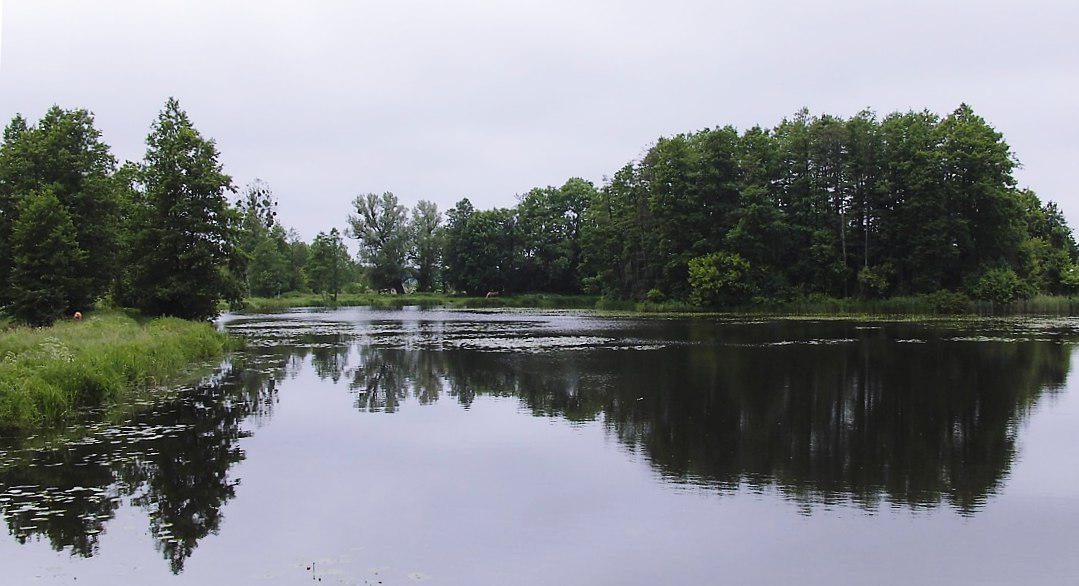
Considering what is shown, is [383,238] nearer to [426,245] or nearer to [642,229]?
[426,245]

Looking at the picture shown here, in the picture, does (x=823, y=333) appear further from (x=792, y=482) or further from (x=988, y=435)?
(x=792, y=482)

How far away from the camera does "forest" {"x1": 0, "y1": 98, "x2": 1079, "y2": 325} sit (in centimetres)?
3422

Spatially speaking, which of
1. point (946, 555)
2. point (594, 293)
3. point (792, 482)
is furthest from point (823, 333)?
point (594, 293)

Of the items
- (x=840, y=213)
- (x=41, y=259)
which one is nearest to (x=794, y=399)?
(x=41, y=259)

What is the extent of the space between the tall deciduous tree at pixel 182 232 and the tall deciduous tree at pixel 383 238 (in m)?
62.8

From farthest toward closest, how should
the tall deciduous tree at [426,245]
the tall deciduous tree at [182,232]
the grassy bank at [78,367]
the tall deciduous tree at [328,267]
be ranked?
1. the tall deciduous tree at [426,245]
2. the tall deciduous tree at [328,267]
3. the tall deciduous tree at [182,232]
4. the grassy bank at [78,367]

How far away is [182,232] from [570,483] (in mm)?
30020

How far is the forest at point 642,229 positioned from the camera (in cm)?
3422

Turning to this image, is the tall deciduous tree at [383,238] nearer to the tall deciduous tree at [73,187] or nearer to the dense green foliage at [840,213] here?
the dense green foliage at [840,213]

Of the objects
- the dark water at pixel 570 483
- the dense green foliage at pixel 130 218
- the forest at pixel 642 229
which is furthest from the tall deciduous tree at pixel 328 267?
the dark water at pixel 570 483

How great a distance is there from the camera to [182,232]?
35250mm

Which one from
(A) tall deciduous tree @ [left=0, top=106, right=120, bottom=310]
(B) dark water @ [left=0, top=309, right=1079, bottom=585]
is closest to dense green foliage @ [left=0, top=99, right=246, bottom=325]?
(A) tall deciduous tree @ [left=0, top=106, right=120, bottom=310]

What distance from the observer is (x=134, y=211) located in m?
36.7

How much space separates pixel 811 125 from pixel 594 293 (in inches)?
1089
